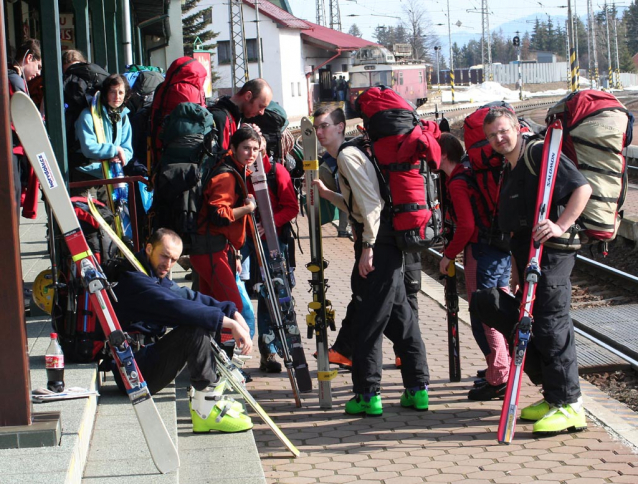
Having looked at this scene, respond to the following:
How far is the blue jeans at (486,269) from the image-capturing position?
6.48 m

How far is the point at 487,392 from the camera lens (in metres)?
6.57

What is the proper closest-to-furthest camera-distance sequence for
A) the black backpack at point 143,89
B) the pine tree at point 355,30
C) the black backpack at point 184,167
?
the black backpack at point 184,167 < the black backpack at point 143,89 < the pine tree at point 355,30

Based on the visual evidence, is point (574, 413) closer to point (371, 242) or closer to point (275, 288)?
point (371, 242)

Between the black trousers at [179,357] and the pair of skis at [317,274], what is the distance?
3.90ft

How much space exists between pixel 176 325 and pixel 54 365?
2.27 ft

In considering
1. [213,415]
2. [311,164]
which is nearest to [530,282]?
[311,164]

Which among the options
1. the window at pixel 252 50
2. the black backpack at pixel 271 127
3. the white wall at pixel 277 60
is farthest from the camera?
the window at pixel 252 50

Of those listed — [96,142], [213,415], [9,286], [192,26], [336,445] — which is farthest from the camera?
[192,26]

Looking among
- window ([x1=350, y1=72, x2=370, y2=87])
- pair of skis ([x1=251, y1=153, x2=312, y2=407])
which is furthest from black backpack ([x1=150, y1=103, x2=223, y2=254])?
window ([x1=350, y1=72, x2=370, y2=87])

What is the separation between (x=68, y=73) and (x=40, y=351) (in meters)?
2.51

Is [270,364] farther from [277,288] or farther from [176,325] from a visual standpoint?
[176,325]

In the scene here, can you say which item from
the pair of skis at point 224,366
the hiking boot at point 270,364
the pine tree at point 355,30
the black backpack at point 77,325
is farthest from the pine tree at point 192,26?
the pine tree at point 355,30

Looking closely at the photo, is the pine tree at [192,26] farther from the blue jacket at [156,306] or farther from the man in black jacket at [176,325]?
the blue jacket at [156,306]

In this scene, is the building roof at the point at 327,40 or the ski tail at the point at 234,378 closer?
the ski tail at the point at 234,378
